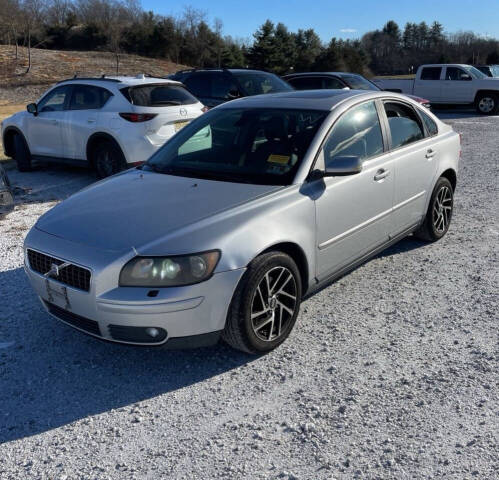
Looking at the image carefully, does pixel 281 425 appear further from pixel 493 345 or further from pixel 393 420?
pixel 493 345

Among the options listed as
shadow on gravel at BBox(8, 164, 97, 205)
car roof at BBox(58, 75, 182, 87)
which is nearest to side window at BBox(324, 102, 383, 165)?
car roof at BBox(58, 75, 182, 87)

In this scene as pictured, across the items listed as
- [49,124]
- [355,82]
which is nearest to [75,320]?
[49,124]

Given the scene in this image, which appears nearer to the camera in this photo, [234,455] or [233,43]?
[234,455]

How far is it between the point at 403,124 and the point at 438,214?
1.16 metres

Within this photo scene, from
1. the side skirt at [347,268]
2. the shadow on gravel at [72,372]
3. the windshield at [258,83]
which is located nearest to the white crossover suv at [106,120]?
the windshield at [258,83]

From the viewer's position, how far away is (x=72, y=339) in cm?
388

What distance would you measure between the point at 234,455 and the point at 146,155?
5900 mm

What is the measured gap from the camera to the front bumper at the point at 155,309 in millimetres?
3113

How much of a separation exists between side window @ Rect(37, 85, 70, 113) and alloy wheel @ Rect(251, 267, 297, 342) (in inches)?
258

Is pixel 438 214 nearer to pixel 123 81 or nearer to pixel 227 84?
pixel 123 81

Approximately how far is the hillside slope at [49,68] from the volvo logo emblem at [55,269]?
21.6 metres

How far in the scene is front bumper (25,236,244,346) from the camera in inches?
123

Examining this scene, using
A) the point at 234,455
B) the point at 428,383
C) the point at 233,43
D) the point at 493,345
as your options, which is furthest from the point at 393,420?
the point at 233,43

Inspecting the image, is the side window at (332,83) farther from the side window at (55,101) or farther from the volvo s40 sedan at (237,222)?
the volvo s40 sedan at (237,222)
